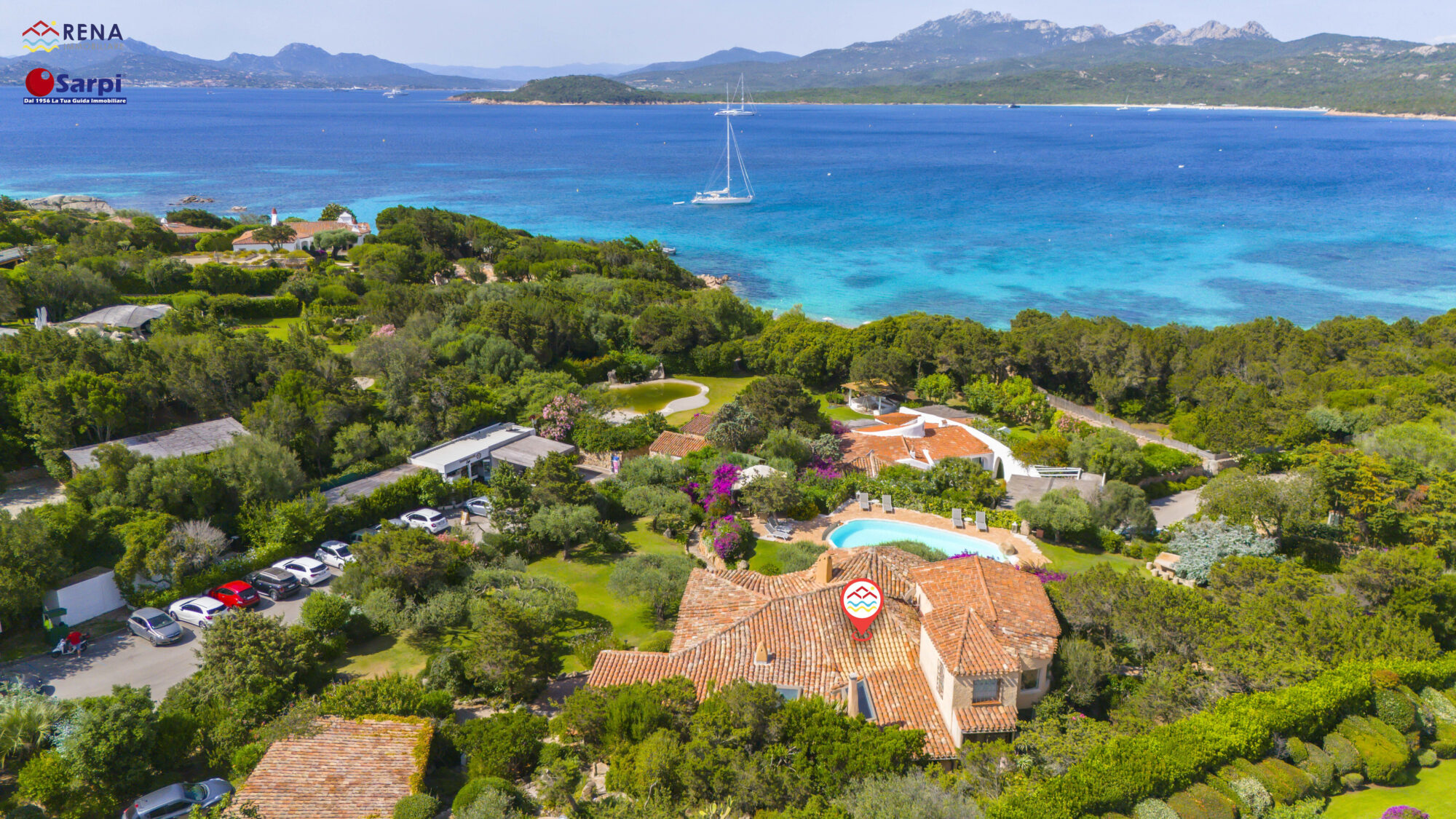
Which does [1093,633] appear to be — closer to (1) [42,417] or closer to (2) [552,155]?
(1) [42,417]

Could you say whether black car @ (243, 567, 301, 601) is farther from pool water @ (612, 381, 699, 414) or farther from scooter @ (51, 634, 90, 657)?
pool water @ (612, 381, 699, 414)

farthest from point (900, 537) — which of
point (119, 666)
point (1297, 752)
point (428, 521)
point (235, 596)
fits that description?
point (119, 666)

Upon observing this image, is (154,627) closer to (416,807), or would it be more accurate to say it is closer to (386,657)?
(386,657)

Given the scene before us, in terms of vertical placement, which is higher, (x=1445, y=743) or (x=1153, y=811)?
(x=1153, y=811)

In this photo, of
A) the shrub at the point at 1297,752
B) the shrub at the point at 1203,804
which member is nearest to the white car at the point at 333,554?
the shrub at the point at 1203,804

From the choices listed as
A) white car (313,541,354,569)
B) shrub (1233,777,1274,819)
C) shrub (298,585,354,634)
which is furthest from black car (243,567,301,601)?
shrub (1233,777,1274,819)
